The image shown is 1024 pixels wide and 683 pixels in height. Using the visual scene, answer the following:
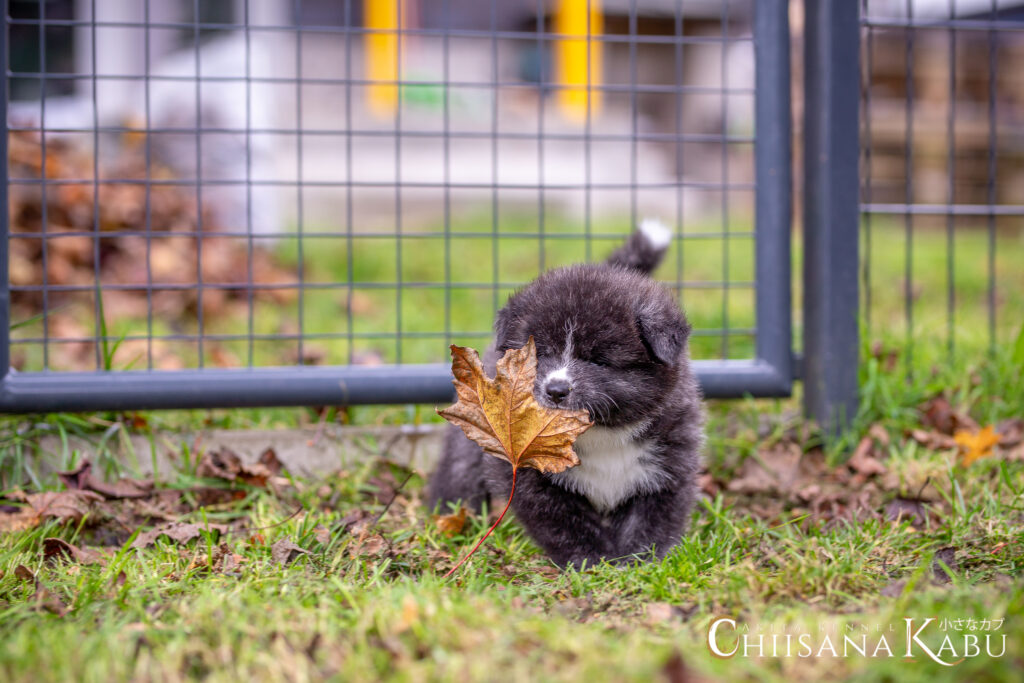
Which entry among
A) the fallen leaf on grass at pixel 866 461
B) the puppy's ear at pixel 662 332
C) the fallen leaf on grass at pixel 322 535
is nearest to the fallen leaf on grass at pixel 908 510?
the fallen leaf on grass at pixel 866 461

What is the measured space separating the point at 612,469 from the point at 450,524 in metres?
0.56

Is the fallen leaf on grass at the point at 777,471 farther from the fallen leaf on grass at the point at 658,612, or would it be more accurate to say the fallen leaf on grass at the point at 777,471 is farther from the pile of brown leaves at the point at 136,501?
the pile of brown leaves at the point at 136,501

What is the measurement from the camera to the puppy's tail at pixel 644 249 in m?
3.08

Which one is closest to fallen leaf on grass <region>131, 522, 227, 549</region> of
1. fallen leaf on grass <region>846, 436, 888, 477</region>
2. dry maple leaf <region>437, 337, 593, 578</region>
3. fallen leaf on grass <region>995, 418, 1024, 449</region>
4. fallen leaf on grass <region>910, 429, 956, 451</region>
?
dry maple leaf <region>437, 337, 593, 578</region>

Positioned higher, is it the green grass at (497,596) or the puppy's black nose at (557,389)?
the puppy's black nose at (557,389)

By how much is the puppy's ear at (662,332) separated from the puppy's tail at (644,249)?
2.00 feet

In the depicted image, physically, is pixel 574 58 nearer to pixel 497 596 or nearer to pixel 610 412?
pixel 610 412

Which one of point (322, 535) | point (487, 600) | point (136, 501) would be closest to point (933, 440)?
point (487, 600)

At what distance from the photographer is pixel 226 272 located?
235 inches

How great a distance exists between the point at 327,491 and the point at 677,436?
1346 mm

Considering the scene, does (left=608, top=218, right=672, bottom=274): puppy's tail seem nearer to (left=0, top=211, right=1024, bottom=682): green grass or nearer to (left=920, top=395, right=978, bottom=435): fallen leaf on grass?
(left=0, top=211, right=1024, bottom=682): green grass

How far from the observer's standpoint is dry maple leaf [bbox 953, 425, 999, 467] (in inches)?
125

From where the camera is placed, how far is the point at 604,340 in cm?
240

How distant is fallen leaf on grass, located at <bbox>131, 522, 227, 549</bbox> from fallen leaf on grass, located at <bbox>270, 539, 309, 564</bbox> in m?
0.24
